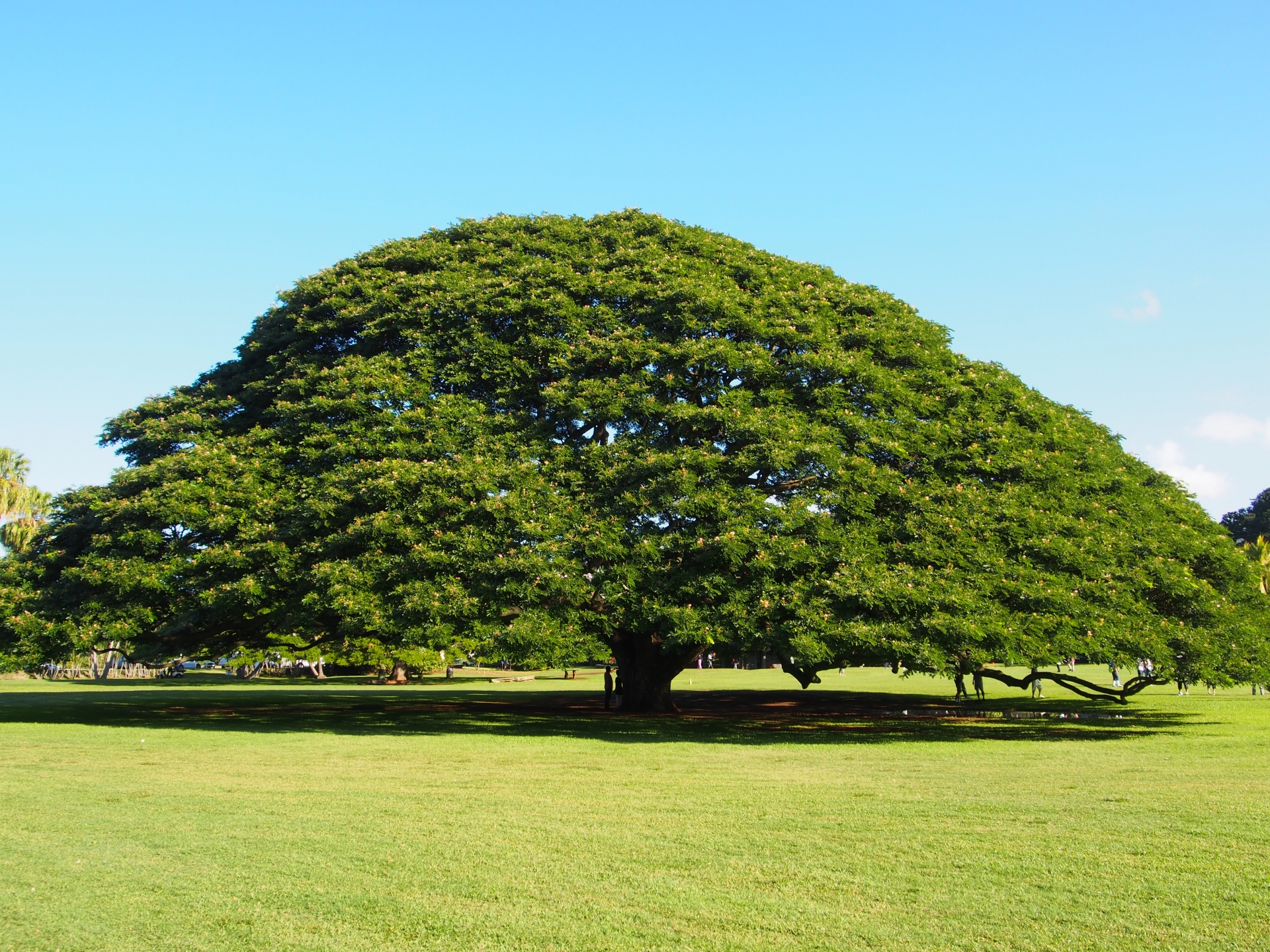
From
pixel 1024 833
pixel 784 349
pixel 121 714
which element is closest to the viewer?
pixel 1024 833

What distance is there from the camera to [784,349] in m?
22.5

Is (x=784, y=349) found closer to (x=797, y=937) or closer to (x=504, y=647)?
(x=504, y=647)

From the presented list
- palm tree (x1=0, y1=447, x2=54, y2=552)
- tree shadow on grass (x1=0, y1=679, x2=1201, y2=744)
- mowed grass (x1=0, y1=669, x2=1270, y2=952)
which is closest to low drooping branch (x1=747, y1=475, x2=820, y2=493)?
tree shadow on grass (x1=0, y1=679, x2=1201, y2=744)

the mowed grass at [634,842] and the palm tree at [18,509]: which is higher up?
the palm tree at [18,509]

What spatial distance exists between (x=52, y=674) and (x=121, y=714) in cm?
3889

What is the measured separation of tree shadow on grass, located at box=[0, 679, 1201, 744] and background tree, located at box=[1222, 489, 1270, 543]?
7522 cm

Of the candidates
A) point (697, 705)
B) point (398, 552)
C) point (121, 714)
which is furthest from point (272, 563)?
point (697, 705)

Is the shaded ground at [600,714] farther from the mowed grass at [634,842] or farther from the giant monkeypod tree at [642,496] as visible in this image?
the giant monkeypod tree at [642,496]

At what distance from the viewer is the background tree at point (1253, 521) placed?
90.9 meters

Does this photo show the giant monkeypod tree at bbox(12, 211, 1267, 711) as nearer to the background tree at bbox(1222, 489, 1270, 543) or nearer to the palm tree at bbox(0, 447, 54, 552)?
the palm tree at bbox(0, 447, 54, 552)

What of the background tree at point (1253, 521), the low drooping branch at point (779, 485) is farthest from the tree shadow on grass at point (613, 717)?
the background tree at point (1253, 521)

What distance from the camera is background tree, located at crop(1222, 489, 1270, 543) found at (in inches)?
3580

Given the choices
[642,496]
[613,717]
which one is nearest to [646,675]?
[613,717]

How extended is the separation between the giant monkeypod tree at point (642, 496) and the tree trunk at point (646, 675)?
4.8 inches
